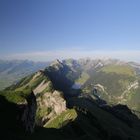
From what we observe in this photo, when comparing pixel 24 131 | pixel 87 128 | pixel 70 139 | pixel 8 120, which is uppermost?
pixel 8 120

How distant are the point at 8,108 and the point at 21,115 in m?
7.34

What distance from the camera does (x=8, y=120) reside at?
112375 millimetres

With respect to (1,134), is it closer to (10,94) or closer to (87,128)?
(10,94)

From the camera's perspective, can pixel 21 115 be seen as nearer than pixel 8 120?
No

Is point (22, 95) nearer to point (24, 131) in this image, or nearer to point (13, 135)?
point (24, 131)

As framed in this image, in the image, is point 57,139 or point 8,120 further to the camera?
point 57,139

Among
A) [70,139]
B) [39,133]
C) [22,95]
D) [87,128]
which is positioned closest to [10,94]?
[22,95]

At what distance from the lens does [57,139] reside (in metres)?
133

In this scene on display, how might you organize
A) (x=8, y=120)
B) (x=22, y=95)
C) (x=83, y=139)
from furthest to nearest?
1. (x=83, y=139)
2. (x=22, y=95)
3. (x=8, y=120)

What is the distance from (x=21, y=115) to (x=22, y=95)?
35.8 feet

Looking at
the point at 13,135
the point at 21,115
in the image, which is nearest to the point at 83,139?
the point at 21,115

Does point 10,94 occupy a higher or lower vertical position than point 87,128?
higher

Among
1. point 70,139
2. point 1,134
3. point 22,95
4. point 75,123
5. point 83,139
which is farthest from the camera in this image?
point 75,123

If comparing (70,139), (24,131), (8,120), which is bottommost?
(70,139)
